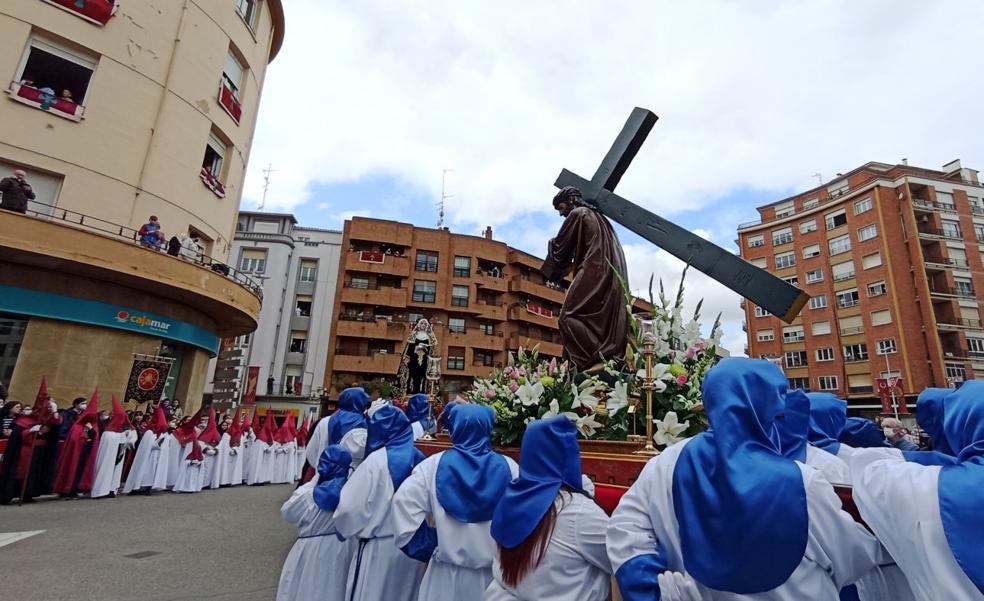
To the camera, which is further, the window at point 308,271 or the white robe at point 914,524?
the window at point 308,271

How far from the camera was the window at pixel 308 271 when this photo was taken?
3925 cm

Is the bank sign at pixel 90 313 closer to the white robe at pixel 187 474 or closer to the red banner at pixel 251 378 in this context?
the white robe at pixel 187 474

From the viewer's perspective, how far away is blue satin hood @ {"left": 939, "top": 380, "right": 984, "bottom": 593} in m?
1.38

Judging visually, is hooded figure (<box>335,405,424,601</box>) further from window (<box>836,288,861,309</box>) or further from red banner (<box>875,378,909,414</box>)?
window (<box>836,288,861,309</box>)

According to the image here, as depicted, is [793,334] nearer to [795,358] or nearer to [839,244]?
[795,358]

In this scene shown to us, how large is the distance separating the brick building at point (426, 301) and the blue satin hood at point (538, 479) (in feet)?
116

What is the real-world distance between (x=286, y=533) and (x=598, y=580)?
7.33 m

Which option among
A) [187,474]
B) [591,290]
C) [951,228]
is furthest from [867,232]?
[187,474]

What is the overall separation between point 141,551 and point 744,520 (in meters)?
7.72

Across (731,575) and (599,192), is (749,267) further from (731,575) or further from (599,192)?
(731,575)

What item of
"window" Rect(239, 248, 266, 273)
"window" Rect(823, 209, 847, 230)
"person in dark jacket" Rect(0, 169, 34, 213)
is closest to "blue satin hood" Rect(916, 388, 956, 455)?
"person in dark jacket" Rect(0, 169, 34, 213)

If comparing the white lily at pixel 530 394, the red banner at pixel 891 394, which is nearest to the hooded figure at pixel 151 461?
the white lily at pixel 530 394

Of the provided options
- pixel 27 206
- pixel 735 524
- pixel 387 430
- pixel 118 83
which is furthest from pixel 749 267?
pixel 118 83

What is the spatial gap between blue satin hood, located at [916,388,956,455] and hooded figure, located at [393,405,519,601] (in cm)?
235
